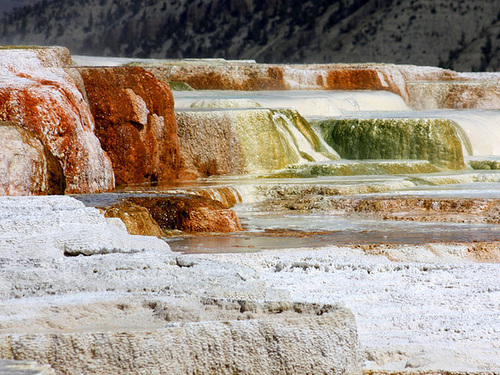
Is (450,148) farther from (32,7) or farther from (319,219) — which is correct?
(32,7)

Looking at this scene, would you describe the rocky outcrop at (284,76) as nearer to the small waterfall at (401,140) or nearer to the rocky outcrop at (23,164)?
the small waterfall at (401,140)

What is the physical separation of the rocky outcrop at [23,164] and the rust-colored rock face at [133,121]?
2223 mm

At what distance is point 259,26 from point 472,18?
937cm

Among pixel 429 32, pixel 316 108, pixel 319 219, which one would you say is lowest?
pixel 319 219

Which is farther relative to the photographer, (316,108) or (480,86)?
(480,86)

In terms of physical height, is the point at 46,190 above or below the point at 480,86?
below

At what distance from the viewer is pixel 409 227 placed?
22.7 feet

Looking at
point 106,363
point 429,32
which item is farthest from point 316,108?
point 429,32

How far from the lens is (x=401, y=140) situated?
12414 mm

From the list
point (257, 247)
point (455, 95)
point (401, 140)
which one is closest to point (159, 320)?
point (257, 247)

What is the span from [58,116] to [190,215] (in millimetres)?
1826

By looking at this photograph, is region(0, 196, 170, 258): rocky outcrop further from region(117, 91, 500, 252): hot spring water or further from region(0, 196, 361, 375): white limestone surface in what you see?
region(117, 91, 500, 252): hot spring water

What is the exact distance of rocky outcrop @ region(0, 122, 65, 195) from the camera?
6.71 m

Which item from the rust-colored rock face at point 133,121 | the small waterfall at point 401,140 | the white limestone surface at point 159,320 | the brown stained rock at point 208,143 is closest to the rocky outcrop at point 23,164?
the rust-colored rock face at point 133,121
